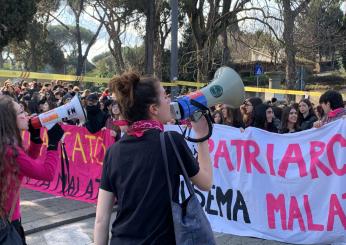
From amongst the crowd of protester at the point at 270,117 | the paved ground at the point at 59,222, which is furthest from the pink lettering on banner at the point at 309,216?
the crowd of protester at the point at 270,117

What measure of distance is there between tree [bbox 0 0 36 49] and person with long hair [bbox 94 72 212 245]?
68.5 feet

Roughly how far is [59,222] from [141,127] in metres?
4.37

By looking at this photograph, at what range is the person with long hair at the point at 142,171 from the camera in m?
2.01

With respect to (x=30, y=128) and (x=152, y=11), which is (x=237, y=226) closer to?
(x=30, y=128)

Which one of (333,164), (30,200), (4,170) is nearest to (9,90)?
(30,200)

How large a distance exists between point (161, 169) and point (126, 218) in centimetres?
26

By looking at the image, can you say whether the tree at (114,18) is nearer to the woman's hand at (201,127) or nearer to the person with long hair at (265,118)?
the person with long hair at (265,118)

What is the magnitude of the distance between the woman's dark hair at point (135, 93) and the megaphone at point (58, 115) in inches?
42.4

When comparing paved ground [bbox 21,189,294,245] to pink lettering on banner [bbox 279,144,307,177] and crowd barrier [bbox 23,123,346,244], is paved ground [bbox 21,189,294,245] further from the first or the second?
pink lettering on banner [bbox 279,144,307,177]

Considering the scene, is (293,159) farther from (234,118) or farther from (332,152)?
(234,118)

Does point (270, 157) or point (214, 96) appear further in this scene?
point (270, 157)

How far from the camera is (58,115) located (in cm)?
339

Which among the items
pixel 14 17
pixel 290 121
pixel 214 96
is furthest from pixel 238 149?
pixel 14 17

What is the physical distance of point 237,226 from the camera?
18.1 ft
